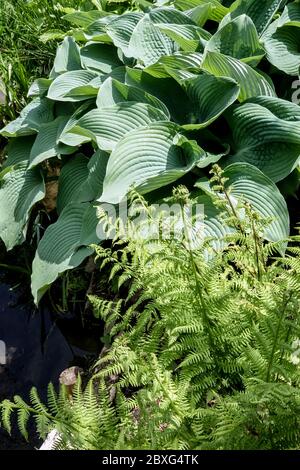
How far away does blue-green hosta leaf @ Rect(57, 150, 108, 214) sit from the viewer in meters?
2.39

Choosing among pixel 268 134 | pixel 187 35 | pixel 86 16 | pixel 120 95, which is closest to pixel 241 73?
pixel 268 134

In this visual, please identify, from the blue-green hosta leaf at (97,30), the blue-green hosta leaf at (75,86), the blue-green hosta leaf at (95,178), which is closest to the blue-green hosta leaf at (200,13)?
the blue-green hosta leaf at (97,30)

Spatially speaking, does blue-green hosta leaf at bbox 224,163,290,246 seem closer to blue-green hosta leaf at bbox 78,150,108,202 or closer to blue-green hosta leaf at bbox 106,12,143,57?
blue-green hosta leaf at bbox 78,150,108,202

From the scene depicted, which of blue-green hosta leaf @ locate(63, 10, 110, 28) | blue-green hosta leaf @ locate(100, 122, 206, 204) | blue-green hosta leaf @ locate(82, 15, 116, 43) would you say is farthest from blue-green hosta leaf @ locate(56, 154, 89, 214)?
blue-green hosta leaf @ locate(63, 10, 110, 28)

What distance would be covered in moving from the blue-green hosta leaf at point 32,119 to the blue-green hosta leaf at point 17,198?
0.52ft

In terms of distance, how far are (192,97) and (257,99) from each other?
278mm

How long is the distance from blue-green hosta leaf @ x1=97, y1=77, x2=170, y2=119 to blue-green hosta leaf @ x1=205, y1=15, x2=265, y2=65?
29 cm

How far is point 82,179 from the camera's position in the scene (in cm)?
255

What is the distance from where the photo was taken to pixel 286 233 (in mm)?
2113

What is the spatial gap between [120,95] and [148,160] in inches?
14.7

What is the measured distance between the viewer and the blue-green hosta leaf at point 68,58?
2.79 metres

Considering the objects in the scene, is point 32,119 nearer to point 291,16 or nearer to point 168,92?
point 168,92

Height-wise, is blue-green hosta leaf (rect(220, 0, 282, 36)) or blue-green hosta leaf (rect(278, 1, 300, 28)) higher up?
blue-green hosta leaf (rect(278, 1, 300, 28))
